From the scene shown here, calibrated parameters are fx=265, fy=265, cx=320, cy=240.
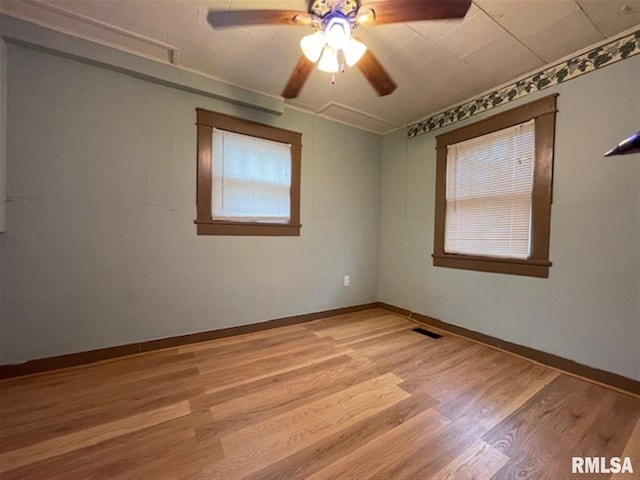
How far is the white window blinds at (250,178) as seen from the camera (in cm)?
255

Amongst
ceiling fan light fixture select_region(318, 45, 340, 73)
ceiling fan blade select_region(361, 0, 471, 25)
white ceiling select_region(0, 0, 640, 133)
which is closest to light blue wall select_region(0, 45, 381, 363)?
white ceiling select_region(0, 0, 640, 133)

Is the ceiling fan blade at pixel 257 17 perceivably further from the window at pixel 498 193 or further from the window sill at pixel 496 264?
the window sill at pixel 496 264

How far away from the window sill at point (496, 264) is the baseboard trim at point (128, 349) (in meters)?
1.64

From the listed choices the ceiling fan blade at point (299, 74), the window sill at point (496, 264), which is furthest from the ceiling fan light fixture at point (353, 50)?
the window sill at point (496, 264)

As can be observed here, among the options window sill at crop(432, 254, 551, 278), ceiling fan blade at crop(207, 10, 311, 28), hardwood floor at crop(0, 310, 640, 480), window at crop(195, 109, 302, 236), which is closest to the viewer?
hardwood floor at crop(0, 310, 640, 480)

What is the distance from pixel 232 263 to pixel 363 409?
1.74 meters

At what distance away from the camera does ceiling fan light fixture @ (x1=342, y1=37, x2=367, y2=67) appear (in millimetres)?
1551

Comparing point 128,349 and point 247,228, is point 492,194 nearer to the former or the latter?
point 247,228

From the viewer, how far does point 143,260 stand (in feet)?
7.31

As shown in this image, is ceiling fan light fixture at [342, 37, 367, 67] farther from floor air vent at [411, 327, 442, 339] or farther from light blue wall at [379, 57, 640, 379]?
floor air vent at [411, 327, 442, 339]

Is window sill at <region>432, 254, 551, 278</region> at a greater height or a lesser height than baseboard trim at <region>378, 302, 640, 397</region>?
greater

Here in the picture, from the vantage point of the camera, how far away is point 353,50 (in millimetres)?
1577
